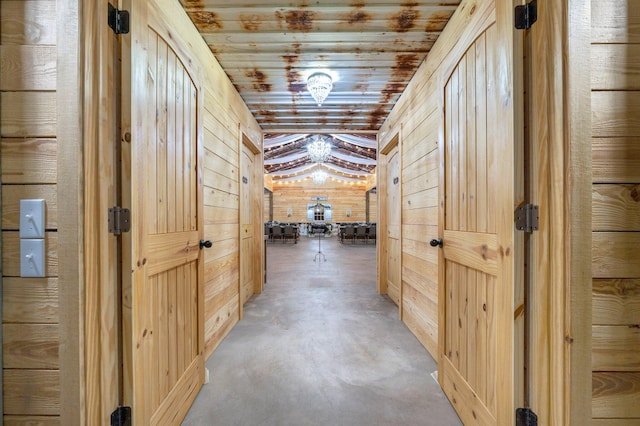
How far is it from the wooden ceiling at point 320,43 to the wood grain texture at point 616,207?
143 cm

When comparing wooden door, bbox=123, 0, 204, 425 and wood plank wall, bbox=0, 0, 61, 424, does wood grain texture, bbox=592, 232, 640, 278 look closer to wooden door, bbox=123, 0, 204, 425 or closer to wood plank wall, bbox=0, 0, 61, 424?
wooden door, bbox=123, 0, 204, 425

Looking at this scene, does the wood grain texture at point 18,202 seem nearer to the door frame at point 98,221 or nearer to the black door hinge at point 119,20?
the door frame at point 98,221

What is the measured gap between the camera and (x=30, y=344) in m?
0.91

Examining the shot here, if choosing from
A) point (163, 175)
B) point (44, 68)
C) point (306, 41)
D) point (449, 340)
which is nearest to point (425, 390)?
point (449, 340)

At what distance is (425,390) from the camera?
1.69 meters

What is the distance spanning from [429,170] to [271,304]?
2411mm

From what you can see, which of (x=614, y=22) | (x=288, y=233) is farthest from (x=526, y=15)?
(x=288, y=233)

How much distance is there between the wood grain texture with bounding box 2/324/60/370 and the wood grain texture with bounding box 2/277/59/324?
0.02m

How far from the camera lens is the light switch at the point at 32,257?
89cm

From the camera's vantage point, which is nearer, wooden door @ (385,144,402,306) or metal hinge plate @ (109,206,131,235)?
metal hinge plate @ (109,206,131,235)

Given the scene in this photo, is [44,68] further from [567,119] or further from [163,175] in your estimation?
[567,119]

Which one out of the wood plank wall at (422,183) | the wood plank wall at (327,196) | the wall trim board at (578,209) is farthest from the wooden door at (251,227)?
the wood plank wall at (327,196)

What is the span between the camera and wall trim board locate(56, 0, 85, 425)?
0.89 meters

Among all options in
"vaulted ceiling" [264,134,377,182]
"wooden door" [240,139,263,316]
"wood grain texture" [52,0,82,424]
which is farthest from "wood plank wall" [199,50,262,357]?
"vaulted ceiling" [264,134,377,182]
